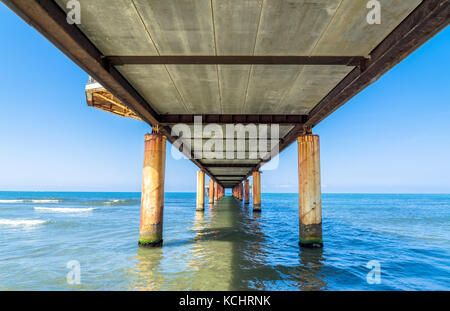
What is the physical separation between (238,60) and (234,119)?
4610mm

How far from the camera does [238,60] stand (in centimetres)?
605

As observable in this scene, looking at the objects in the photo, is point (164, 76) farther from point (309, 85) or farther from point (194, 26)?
point (309, 85)

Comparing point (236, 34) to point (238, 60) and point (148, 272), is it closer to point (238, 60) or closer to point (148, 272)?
point (238, 60)

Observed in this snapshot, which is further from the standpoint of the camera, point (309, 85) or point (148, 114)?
point (148, 114)

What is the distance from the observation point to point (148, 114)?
9.41 m

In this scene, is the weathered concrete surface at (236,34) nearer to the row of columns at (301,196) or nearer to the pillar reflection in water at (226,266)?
the row of columns at (301,196)

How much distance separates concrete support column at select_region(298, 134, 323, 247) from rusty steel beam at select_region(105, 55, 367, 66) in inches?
171

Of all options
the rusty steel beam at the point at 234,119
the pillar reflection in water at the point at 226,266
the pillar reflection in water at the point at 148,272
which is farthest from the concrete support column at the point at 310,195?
the pillar reflection in water at the point at 148,272

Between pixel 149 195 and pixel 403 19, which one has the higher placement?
pixel 403 19

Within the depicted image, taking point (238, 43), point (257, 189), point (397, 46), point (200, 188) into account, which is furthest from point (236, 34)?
point (200, 188)

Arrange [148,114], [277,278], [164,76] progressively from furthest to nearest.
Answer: [148,114] → [164,76] → [277,278]

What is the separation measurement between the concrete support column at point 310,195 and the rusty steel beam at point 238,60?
14.3 feet
